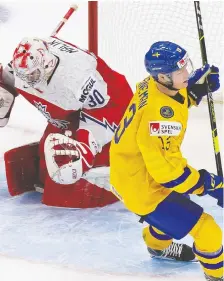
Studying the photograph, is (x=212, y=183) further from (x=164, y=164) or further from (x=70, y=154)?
(x=70, y=154)

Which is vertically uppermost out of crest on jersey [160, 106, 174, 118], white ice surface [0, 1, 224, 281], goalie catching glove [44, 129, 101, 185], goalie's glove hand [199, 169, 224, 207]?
crest on jersey [160, 106, 174, 118]

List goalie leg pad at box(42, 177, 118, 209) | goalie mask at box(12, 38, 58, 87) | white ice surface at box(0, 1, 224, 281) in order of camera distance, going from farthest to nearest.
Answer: goalie leg pad at box(42, 177, 118, 209) → goalie mask at box(12, 38, 58, 87) → white ice surface at box(0, 1, 224, 281)

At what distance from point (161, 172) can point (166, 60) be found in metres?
0.29

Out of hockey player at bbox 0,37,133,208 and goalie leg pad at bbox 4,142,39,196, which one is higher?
hockey player at bbox 0,37,133,208

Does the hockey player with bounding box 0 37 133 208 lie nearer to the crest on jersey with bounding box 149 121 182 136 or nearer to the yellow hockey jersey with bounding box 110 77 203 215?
the yellow hockey jersey with bounding box 110 77 203 215

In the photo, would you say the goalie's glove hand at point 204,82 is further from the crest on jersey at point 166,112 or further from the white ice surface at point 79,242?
the white ice surface at point 79,242

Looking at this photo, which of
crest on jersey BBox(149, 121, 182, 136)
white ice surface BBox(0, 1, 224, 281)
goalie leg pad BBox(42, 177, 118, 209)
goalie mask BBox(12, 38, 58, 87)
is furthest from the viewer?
goalie leg pad BBox(42, 177, 118, 209)

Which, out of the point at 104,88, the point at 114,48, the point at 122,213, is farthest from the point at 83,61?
the point at 114,48

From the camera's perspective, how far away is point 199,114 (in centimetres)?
Answer: 346

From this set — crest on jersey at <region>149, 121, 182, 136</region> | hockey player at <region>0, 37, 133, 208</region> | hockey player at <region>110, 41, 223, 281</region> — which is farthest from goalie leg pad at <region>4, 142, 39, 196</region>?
crest on jersey at <region>149, 121, 182, 136</region>

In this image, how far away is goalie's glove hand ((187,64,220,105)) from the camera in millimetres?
2051

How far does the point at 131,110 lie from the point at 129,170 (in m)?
0.16

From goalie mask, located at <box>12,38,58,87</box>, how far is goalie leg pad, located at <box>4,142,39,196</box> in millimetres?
366

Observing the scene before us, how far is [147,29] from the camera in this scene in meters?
3.43
